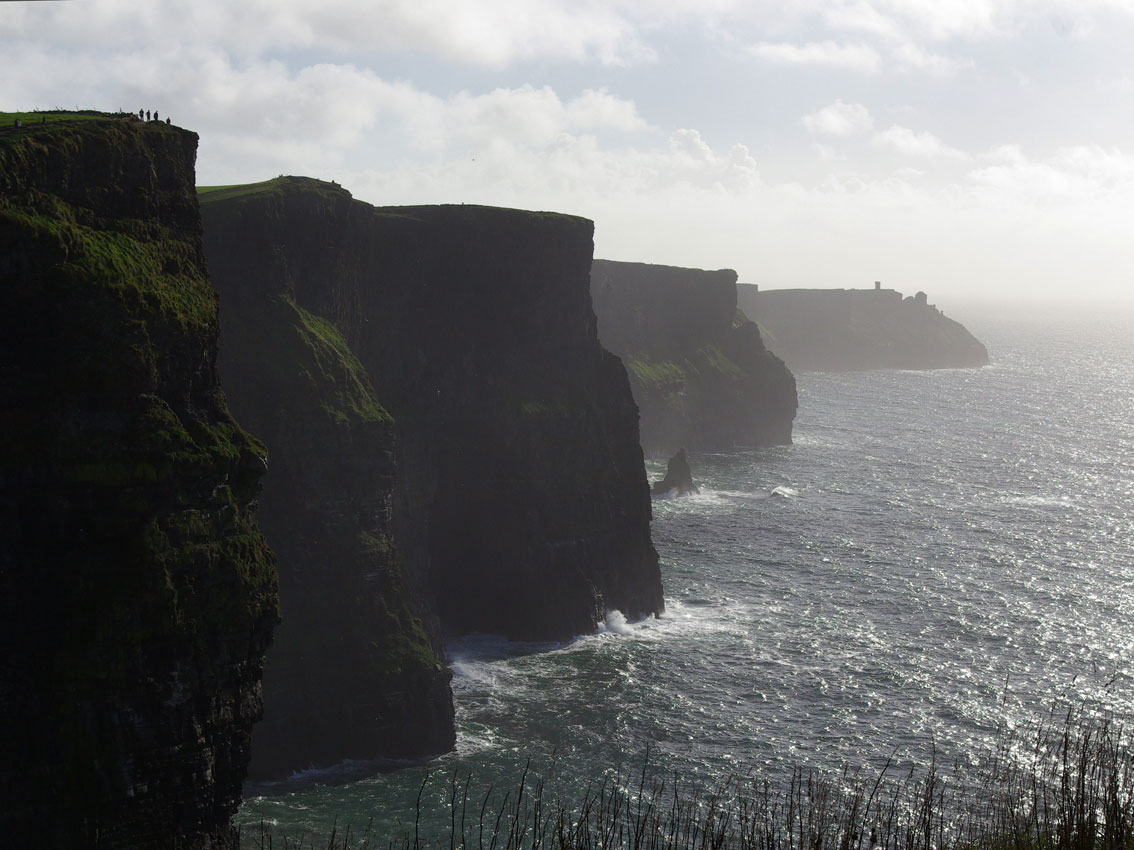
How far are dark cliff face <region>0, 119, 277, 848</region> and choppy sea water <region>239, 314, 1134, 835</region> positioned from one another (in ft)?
48.0

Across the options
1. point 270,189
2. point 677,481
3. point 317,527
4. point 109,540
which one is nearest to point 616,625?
point 317,527

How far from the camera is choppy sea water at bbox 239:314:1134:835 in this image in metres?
72.4

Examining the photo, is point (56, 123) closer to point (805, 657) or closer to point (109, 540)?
point (109, 540)

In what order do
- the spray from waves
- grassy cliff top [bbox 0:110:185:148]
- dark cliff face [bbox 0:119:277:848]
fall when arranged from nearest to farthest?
dark cliff face [bbox 0:119:277:848], grassy cliff top [bbox 0:110:185:148], the spray from waves

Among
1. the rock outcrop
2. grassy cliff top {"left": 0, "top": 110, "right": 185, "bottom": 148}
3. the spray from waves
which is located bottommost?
the spray from waves

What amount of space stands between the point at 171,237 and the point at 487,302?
156 ft

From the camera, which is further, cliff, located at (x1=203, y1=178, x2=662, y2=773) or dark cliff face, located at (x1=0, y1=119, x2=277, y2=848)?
cliff, located at (x1=203, y1=178, x2=662, y2=773)

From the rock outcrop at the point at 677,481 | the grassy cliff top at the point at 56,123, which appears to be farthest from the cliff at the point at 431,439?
the rock outcrop at the point at 677,481

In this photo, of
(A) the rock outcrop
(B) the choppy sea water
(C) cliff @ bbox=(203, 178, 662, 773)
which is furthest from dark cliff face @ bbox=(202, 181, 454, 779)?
(A) the rock outcrop

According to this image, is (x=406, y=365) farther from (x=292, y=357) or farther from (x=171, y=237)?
(x=171, y=237)

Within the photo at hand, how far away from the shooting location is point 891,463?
184m

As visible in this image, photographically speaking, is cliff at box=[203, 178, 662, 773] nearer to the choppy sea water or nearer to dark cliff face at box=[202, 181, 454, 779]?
dark cliff face at box=[202, 181, 454, 779]

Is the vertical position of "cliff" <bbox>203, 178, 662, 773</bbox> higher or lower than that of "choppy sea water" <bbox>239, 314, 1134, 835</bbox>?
higher

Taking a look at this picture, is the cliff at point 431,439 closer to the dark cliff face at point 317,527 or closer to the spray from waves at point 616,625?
the dark cliff face at point 317,527
